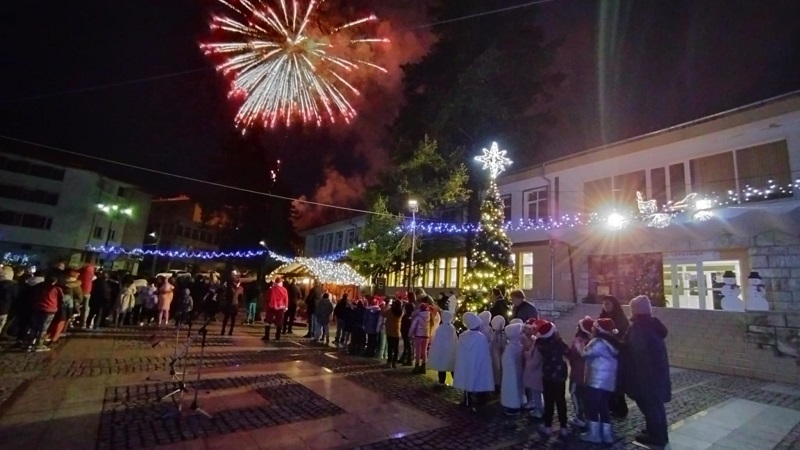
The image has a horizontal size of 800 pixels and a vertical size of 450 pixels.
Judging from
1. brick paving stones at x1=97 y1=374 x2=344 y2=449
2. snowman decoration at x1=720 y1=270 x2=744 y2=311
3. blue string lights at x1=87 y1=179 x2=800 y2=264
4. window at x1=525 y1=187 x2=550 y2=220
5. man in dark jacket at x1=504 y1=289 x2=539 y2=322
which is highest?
window at x1=525 y1=187 x2=550 y2=220

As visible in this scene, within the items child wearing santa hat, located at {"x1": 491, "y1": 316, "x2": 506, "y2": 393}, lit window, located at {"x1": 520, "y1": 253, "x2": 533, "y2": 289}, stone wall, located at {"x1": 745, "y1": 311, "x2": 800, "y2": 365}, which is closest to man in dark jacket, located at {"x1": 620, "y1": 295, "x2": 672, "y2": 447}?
child wearing santa hat, located at {"x1": 491, "y1": 316, "x2": 506, "y2": 393}

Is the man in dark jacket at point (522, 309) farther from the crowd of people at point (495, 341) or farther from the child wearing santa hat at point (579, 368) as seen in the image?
the child wearing santa hat at point (579, 368)

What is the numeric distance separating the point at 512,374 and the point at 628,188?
1575 cm

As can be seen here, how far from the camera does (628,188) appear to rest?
18500 millimetres

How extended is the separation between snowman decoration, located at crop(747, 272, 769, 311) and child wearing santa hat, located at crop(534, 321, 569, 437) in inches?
483

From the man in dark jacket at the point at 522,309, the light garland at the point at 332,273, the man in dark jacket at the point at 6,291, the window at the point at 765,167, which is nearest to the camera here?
the man in dark jacket at the point at 522,309

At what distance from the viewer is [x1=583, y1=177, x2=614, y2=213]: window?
19.1 m

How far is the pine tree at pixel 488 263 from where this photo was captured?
12.5 meters

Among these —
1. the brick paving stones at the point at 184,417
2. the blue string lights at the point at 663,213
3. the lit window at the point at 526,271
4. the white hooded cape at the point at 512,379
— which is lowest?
the brick paving stones at the point at 184,417

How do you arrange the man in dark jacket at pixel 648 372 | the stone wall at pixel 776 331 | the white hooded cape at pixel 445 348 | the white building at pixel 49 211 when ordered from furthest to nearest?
the white building at pixel 49 211, the stone wall at pixel 776 331, the white hooded cape at pixel 445 348, the man in dark jacket at pixel 648 372

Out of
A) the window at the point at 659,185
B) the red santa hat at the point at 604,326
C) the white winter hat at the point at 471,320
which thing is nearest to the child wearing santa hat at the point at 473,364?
the white winter hat at the point at 471,320

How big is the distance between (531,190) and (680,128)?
303 inches

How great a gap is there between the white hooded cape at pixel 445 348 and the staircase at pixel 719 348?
330 inches

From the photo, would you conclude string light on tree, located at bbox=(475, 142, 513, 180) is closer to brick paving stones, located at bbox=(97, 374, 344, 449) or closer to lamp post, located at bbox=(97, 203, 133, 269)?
brick paving stones, located at bbox=(97, 374, 344, 449)
